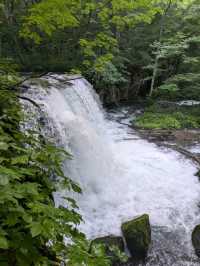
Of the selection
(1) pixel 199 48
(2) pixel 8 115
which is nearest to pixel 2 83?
(2) pixel 8 115

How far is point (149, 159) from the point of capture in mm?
8055

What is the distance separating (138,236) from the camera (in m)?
4.72

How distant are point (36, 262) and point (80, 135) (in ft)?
18.3

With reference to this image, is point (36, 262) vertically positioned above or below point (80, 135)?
above

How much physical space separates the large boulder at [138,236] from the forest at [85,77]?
0.13 meters

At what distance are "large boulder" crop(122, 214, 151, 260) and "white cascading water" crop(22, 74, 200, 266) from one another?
0.17 metres

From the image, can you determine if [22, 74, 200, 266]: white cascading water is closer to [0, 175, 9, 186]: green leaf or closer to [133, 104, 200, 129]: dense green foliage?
[133, 104, 200, 129]: dense green foliage

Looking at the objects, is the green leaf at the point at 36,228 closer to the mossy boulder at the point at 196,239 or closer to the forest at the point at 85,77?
the forest at the point at 85,77

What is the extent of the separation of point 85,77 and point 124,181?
720 centimetres

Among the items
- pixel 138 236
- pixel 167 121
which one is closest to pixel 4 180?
pixel 138 236

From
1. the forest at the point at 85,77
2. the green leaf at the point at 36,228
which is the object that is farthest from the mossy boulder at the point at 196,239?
the green leaf at the point at 36,228

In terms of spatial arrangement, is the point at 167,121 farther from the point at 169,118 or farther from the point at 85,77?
the point at 85,77

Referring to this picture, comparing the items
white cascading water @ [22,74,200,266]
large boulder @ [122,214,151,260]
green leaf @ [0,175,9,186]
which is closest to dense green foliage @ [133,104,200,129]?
white cascading water @ [22,74,200,266]

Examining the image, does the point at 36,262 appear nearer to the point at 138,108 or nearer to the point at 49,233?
the point at 49,233
